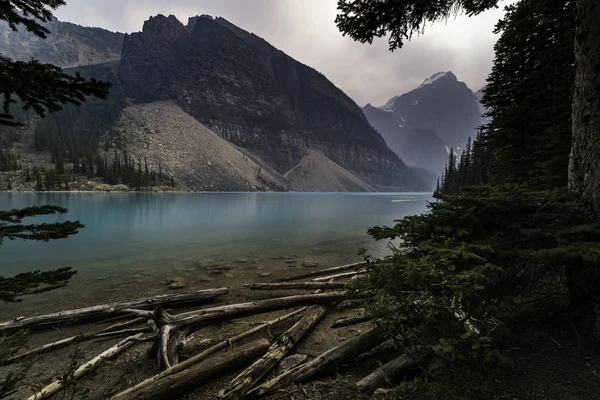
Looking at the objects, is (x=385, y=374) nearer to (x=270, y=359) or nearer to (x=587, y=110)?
(x=270, y=359)

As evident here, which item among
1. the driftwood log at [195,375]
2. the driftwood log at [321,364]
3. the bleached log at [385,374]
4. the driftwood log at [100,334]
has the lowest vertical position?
the driftwood log at [100,334]

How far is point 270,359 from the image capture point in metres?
4.57

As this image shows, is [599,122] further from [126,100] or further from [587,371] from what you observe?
[126,100]

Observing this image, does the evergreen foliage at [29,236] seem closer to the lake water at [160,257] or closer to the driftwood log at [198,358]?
the driftwood log at [198,358]

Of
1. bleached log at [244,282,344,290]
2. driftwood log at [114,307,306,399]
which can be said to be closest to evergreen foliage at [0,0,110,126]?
driftwood log at [114,307,306,399]

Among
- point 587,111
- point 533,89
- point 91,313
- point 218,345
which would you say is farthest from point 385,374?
point 533,89

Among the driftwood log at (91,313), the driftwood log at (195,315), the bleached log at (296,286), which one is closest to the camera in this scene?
the driftwood log at (195,315)

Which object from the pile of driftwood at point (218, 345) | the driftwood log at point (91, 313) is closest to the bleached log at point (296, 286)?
the pile of driftwood at point (218, 345)

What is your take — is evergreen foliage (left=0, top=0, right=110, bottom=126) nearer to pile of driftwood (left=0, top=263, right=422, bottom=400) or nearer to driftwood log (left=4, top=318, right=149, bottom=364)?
pile of driftwood (left=0, top=263, right=422, bottom=400)

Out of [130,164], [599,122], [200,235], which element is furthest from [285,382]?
[130,164]

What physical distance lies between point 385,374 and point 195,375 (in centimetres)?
301

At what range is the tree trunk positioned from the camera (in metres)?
4.20

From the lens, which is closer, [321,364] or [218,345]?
[321,364]

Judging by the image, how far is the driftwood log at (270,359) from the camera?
378cm
